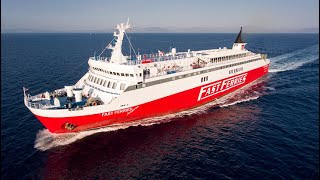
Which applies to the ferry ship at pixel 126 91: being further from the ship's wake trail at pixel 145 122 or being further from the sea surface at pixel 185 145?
the sea surface at pixel 185 145

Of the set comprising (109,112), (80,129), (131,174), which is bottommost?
(131,174)

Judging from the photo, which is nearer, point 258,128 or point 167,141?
point 167,141

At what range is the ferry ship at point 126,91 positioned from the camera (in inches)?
987

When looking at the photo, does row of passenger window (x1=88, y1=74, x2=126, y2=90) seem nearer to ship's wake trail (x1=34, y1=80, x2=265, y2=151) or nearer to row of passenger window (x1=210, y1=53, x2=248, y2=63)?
ship's wake trail (x1=34, y1=80, x2=265, y2=151)

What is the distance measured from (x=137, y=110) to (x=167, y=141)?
5.18m

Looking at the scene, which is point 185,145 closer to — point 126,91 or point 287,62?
point 126,91

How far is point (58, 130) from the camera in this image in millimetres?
25109

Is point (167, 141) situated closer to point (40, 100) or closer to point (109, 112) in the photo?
point (109, 112)

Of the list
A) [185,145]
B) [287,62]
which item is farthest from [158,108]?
[287,62]

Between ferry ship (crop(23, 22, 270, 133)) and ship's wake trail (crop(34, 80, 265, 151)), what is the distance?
1.90 feet

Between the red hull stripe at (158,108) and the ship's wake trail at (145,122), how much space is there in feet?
1.79

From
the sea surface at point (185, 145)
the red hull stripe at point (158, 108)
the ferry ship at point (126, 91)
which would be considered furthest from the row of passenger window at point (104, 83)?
the sea surface at point (185, 145)

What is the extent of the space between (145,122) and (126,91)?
17.6 ft

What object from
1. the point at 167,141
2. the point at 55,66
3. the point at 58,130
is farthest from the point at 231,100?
the point at 55,66
